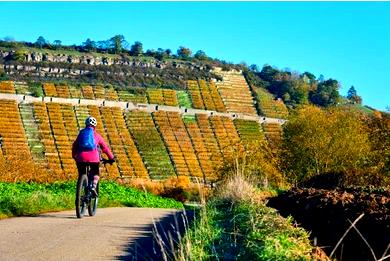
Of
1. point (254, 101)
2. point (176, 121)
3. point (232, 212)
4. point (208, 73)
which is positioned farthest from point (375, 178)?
point (208, 73)

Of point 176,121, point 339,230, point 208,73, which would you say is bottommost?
point 339,230

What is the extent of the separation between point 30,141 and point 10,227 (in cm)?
7569

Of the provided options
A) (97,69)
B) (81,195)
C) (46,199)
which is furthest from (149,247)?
(97,69)

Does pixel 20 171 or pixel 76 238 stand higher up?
pixel 20 171

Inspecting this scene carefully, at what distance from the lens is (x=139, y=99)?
10762 centimetres

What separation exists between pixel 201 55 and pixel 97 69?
130 ft

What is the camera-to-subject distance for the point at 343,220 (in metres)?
10.3

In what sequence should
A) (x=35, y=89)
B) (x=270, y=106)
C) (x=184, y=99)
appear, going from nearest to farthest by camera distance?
(x=35, y=89) → (x=184, y=99) → (x=270, y=106)

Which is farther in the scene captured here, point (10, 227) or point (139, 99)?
point (139, 99)

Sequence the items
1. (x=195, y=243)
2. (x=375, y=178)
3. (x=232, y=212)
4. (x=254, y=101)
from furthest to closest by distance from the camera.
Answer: (x=254, y=101), (x=375, y=178), (x=232, y=212), (x=195, y=243)

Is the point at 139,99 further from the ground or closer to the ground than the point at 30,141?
further from the ground

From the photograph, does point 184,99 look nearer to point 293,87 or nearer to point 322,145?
point 293,87

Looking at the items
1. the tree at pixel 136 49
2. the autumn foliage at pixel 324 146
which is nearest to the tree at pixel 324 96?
the tree at pixel 136 49

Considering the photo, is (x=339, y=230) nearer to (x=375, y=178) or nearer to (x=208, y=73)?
(x=375, y=178)
